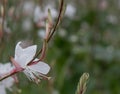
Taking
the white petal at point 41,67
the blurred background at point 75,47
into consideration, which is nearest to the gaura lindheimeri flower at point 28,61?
the white petal at point 41,67

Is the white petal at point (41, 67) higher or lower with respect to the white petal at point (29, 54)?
lower

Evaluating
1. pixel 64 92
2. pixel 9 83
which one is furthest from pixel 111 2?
pixel 9 83

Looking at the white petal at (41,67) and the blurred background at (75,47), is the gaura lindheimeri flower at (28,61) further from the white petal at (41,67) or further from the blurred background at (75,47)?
the blurred background at (75,47)

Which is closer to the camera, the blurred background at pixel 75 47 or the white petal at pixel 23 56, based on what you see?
the white petal at pixel 23 56

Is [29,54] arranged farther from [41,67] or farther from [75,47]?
[75,47]

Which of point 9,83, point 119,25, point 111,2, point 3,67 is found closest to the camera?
point 3,67

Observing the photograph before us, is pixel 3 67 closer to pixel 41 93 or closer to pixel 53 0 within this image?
pixel 41 93

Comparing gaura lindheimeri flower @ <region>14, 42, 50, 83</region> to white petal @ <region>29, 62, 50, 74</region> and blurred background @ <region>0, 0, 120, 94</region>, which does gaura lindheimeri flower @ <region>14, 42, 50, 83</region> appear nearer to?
white petal @ <region>29, 62, 50, 74</region>

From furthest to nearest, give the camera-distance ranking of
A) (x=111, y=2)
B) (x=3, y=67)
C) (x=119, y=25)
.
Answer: (x=111, y=2), (x=119, y=25), (x=3, y=67)
